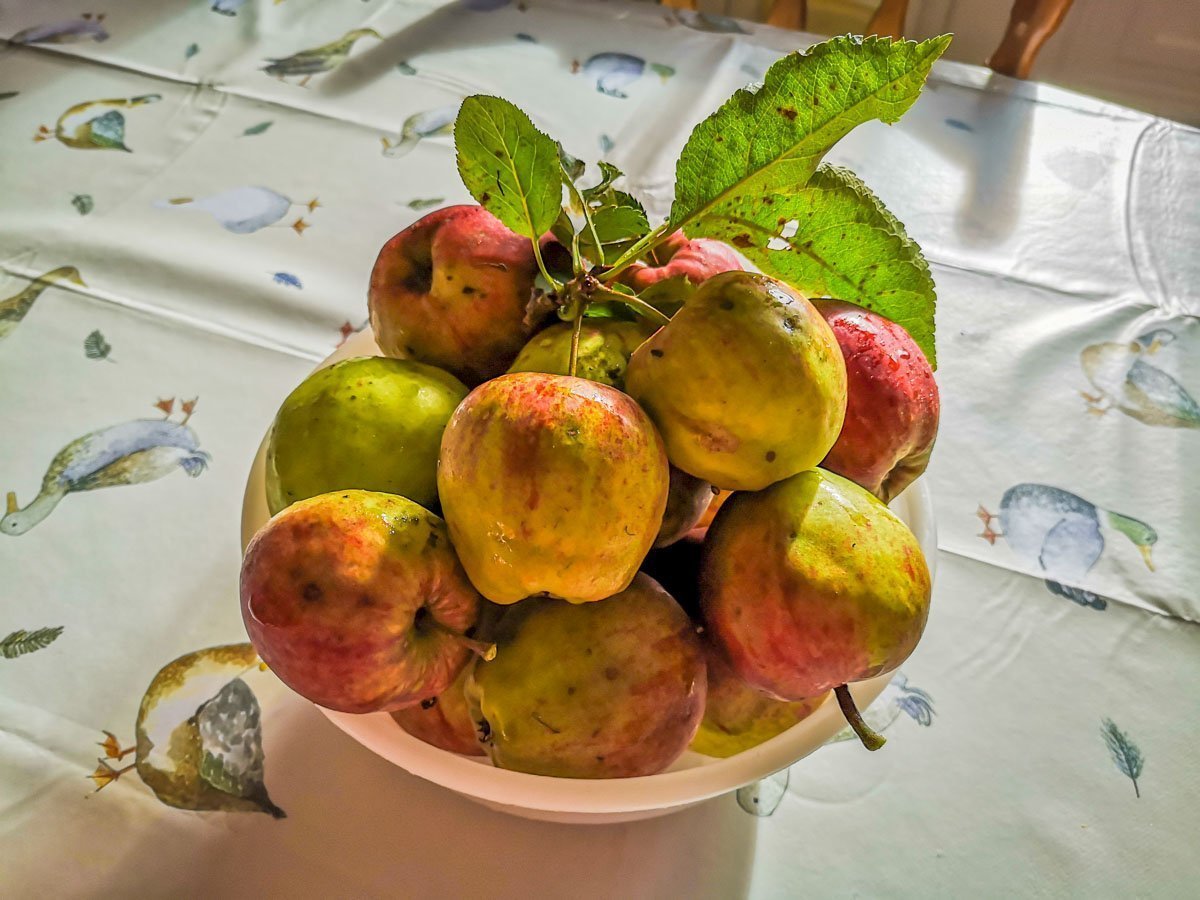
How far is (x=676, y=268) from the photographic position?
21.5 inches

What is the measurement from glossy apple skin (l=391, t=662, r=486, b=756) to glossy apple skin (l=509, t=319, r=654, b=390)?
174mm

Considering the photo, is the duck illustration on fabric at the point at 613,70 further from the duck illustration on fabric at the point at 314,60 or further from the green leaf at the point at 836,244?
the green leaf at the point at 836,244

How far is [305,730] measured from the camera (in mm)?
542

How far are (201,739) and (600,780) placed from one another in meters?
0.28

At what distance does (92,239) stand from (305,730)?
605mm

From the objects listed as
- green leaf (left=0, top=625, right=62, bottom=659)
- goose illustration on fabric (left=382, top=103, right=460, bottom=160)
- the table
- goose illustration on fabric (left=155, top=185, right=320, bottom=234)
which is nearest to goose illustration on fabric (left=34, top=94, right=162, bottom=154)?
the table

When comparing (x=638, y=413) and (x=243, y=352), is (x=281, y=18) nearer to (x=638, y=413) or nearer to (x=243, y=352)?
(x=243, y=352)

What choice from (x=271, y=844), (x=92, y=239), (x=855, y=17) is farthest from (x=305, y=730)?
(x=855, y=17)

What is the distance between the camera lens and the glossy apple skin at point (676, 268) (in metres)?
0.49

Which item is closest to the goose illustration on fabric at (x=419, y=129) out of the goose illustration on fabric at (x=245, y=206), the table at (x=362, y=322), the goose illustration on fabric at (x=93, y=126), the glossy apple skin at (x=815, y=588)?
the table at (x=362, y=322)

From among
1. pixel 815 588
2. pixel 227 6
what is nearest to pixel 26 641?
pixel 815 588

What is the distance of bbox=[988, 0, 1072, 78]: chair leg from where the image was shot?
112cm

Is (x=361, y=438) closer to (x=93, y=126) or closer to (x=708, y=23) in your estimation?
(x=93, y=126)

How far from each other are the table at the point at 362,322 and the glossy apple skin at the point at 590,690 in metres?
0.11
